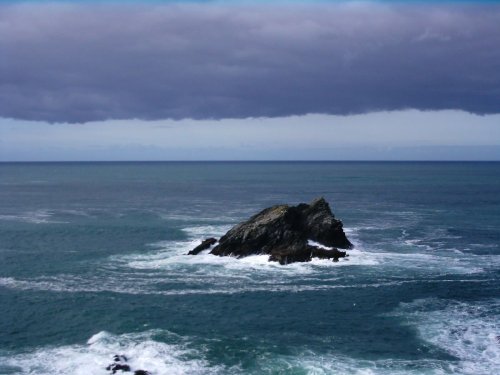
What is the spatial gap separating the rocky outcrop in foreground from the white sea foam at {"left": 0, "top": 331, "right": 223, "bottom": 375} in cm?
3174

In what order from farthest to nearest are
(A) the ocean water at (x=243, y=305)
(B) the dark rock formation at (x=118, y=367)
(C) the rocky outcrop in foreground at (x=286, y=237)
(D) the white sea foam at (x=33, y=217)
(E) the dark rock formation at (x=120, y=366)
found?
(D) the white sea foam at (x=33, y=217), (C) the rocky outcrop in foreground at (x=286, y=237), (A) the ocean water at (x=243, y=305), (B) the dark rock formation at (x=118, y=367), (E) the dark rock formation at (x=120, y=366)

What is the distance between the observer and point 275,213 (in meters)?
82.5

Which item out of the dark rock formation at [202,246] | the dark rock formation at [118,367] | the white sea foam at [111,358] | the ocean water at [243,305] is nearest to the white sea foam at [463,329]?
the ocean water at [243,305]

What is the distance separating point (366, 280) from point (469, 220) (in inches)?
2481

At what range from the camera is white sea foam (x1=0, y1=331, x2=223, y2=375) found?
4259cm

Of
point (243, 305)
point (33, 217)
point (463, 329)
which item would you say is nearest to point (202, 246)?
point (243, 305)

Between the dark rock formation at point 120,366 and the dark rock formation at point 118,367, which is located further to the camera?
the dark rock formation at point 118,367

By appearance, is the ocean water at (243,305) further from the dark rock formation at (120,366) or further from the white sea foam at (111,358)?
the dark rock formation at (120,366)

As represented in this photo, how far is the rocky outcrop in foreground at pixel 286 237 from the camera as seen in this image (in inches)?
3078

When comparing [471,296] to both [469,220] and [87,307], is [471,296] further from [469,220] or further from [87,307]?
[469,220]

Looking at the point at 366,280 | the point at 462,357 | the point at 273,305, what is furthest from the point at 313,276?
the point at 462,357

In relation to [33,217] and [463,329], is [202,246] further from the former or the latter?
[33,217]

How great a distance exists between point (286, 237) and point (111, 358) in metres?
41.1

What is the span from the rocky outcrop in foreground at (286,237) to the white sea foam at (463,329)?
838 inches
